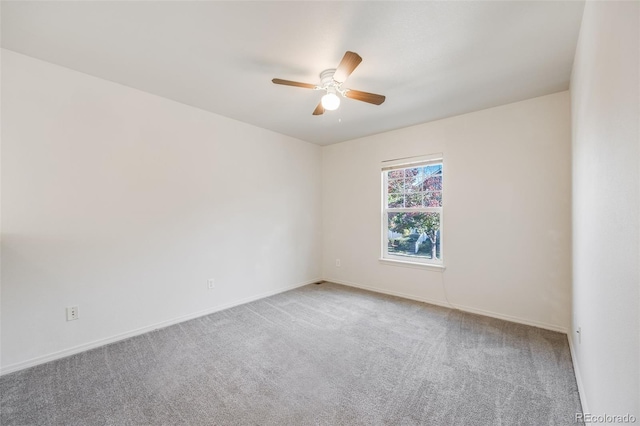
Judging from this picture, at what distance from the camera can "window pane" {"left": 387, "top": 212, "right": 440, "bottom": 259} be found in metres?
3.68

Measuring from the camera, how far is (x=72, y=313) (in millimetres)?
2334

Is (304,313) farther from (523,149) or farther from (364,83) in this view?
(523,149)

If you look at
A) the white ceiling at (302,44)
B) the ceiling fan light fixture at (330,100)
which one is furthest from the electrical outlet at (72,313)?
the ceiling fan light fixture at (330,100)

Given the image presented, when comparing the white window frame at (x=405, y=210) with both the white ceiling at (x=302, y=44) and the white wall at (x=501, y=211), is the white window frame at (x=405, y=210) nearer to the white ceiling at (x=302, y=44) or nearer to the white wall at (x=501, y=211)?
the white wall at (x=501, y=211)

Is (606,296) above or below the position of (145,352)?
above

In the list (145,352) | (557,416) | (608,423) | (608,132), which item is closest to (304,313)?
(145,352)

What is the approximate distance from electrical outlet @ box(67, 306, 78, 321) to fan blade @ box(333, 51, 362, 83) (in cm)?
298

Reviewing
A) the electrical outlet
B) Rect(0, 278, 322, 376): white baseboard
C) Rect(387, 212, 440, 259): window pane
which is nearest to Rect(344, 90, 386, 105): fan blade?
Rect(387, 212, 440, 259): window pane

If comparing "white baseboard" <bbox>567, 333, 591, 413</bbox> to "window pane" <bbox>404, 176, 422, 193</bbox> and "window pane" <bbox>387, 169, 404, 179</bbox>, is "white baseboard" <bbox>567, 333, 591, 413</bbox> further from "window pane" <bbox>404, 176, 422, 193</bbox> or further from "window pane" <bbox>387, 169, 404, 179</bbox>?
"window pane" <bbox>387, 169, 404, 179</bbox>

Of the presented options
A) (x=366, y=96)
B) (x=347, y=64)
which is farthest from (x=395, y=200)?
(x=347, y=64)

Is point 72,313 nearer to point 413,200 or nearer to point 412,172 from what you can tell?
point 413,200

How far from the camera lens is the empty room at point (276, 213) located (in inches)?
62.7

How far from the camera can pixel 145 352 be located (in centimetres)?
235

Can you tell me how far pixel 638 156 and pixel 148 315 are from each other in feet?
11.9
